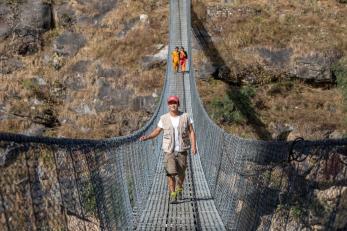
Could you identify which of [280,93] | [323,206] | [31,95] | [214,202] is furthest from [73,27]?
[323,206]

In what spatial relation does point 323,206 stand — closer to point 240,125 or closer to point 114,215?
point 114,215

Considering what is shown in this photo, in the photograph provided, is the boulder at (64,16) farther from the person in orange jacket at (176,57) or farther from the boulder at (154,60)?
the person in orange jacket at (176,57)

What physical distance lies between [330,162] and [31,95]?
12.1 meters

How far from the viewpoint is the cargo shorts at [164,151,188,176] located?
4926mm

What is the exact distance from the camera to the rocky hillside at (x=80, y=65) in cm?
1336

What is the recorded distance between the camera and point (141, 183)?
5949 millimetres

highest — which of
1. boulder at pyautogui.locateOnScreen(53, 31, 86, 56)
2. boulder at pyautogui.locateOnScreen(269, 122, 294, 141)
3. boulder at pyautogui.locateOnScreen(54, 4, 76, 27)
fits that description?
boulder at pyautogui.locateOnScreen(54, 4, 76, 27)

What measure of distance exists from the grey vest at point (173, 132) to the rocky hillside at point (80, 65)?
784 cm

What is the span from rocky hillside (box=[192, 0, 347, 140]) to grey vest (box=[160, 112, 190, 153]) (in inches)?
302

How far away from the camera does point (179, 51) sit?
40.8ft

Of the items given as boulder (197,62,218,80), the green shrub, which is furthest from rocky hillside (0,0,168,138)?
the green shrub

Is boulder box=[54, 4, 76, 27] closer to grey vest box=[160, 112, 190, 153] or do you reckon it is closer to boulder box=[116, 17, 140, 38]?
boulder box=[116, 17, 140, 38]

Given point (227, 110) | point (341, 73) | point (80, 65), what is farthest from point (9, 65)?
point (341, 73)

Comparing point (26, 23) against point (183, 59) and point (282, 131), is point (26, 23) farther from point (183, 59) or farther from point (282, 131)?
point (282, 131)
